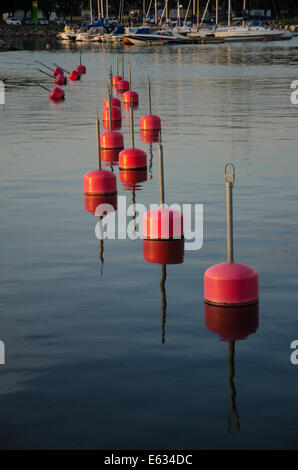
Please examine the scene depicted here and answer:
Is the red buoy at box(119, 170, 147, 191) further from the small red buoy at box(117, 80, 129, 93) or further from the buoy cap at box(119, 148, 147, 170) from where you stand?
the small red buoy at box(117, 80, 129, 93)

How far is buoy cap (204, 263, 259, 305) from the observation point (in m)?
13.3

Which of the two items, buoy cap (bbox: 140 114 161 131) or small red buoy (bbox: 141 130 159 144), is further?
buoy cap (bbox: 140 114 161 131)

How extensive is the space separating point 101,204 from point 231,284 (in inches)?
355

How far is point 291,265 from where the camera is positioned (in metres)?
15.9

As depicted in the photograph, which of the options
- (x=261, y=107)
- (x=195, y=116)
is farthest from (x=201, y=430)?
(x=261, y=107)

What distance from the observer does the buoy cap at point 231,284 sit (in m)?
13.3

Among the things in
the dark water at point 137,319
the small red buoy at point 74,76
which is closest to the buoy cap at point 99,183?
the dark water at point 137,319

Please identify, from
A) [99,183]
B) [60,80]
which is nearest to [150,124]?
[99,183]

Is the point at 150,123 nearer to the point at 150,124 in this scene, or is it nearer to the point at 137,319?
the point at 150,124

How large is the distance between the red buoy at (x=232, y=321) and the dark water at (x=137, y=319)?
145 mm

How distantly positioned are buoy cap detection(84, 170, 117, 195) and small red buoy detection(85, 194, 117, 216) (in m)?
0.14
